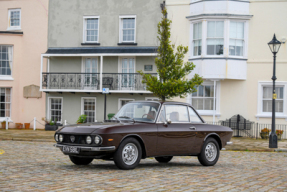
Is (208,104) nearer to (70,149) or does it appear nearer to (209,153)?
(209,153)

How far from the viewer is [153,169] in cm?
984

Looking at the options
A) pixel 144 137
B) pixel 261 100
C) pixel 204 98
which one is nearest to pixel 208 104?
pixel 204 98

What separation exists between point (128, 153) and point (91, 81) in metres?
18.2

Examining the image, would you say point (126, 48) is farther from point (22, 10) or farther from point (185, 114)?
point (185, 114)

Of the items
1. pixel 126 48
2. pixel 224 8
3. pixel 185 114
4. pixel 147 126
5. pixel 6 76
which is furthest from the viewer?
pixel 6 76

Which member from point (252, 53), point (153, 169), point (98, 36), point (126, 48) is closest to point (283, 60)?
point (252, 53)

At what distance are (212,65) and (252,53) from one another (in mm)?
2406

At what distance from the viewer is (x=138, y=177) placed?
27.7 feet

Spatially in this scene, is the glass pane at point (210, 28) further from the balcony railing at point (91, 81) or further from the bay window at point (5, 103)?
the bay window at point (5, 103)

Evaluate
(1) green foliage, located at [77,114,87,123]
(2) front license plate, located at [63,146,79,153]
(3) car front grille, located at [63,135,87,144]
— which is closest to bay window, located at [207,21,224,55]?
(1) green foliage, located at [77,114,87,123]

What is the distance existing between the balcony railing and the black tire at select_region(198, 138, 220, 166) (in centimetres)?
1518

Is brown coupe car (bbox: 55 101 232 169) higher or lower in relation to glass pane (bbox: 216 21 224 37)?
lower

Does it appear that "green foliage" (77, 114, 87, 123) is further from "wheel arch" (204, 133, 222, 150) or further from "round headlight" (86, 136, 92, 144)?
"round headlight" (86, 136, 92, 144)

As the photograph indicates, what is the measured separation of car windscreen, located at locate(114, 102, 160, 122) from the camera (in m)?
10.2
